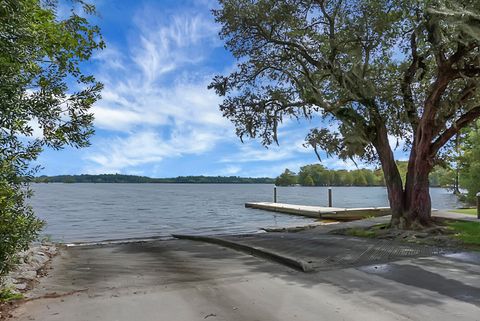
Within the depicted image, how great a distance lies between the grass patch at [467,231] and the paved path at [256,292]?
68.7 inches

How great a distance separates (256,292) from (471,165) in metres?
30.6

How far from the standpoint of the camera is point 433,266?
6316 millimetres

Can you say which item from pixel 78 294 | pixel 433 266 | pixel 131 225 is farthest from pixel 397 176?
pixel 131 225

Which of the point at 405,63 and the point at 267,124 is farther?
the point at 267,124

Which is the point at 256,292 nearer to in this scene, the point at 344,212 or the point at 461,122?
the point at 461,122

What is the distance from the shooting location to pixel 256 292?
4930 millimetres

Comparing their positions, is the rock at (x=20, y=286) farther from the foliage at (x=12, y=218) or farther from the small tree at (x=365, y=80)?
the small tree at (x=365, y=80)

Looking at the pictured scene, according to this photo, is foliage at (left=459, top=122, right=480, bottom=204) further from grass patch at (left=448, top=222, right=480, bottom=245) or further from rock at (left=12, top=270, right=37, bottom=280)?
rock at (left=12, top=270, right=37, bottom=280)

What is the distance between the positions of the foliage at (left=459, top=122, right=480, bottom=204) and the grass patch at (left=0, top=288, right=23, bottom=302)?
29.7 meters

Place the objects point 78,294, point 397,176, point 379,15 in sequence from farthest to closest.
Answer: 1. point 397,176
2. point 379,15
3. point 78,294

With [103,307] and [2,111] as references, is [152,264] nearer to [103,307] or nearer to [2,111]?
[103,307]

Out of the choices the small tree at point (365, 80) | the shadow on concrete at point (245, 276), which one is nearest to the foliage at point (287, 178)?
the small tree at point (365, 80)

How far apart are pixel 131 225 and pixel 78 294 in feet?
62.3

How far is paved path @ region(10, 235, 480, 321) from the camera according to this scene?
4160mm
